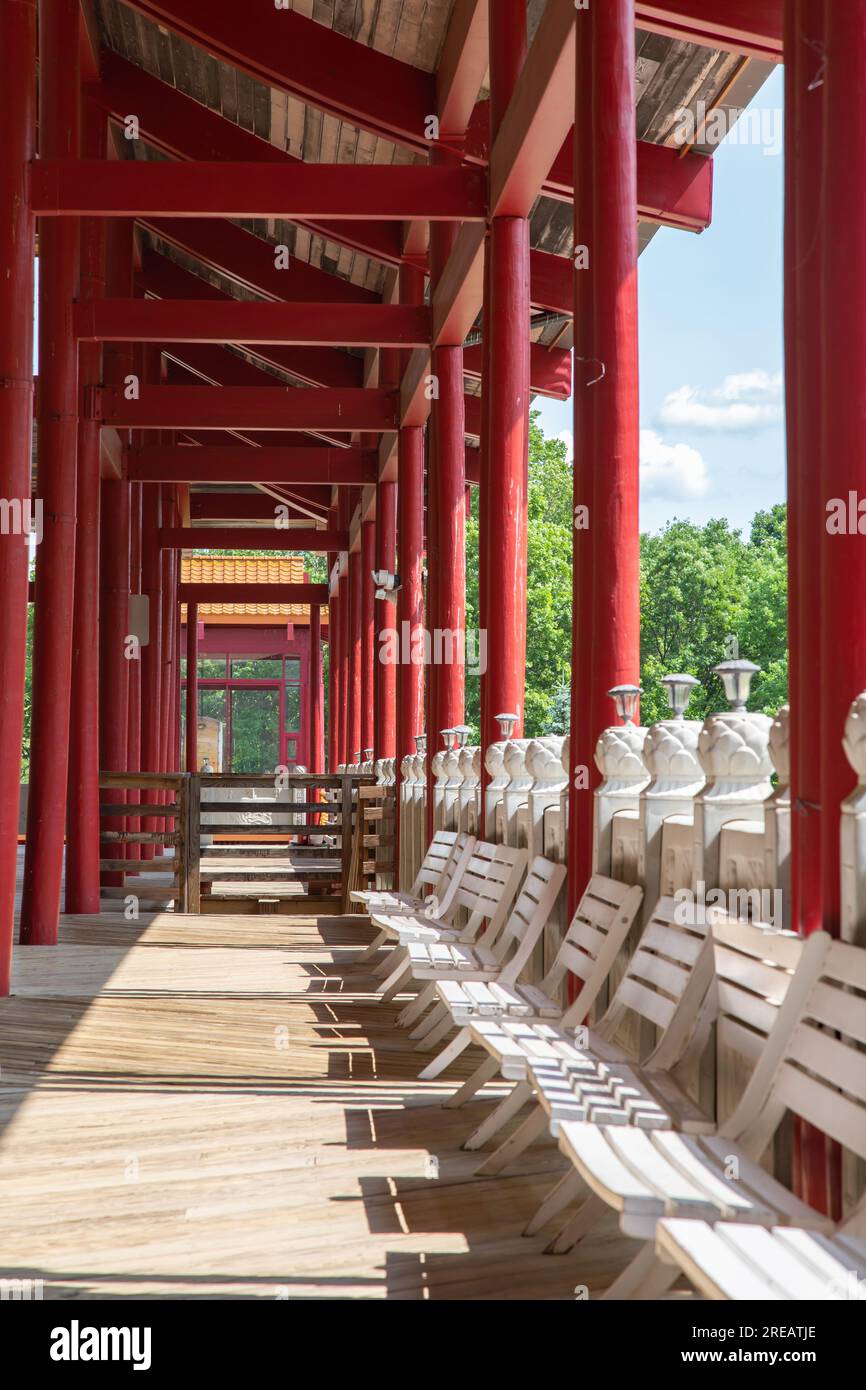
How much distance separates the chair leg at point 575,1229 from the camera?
301 cm

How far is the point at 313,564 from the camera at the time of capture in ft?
178

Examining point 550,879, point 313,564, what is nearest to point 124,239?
point 550,879

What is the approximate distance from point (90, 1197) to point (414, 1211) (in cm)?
76

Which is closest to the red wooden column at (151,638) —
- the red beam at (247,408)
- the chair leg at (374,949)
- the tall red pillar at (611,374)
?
the red beam at (247,408)

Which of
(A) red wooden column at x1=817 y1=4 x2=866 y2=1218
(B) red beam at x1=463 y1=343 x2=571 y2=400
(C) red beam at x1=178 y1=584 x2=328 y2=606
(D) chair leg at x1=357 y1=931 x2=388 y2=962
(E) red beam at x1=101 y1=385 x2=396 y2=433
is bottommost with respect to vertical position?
(D) chair leg at x1=357 y1=931 x2=388 y2=962

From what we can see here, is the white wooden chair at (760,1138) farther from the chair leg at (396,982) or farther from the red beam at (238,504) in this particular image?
the red beam at (238,504)

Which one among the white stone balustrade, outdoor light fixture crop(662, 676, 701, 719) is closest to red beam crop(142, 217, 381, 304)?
outdoor light fixture crop(662, 676, 701, 719)

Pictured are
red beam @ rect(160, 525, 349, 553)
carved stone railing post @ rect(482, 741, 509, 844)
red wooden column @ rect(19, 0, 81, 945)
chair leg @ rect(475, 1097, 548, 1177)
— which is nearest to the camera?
chair leg @ rect(475, 1097, 548, 1177)

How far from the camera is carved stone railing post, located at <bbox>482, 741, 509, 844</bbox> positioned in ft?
21.4

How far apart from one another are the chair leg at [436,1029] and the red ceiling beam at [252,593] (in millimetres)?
17524

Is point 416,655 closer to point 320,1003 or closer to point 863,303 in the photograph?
point 320,1003

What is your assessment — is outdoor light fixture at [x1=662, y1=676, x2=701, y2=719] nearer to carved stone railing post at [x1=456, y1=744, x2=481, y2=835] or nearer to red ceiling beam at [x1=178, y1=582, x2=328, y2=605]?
carved stone railing post at [x1=456, y1=744, x2=481, y2=835]

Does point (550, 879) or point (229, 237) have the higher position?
point (229, 237)

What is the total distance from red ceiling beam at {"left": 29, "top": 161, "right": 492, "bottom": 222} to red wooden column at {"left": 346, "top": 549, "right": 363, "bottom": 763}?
10872mm
